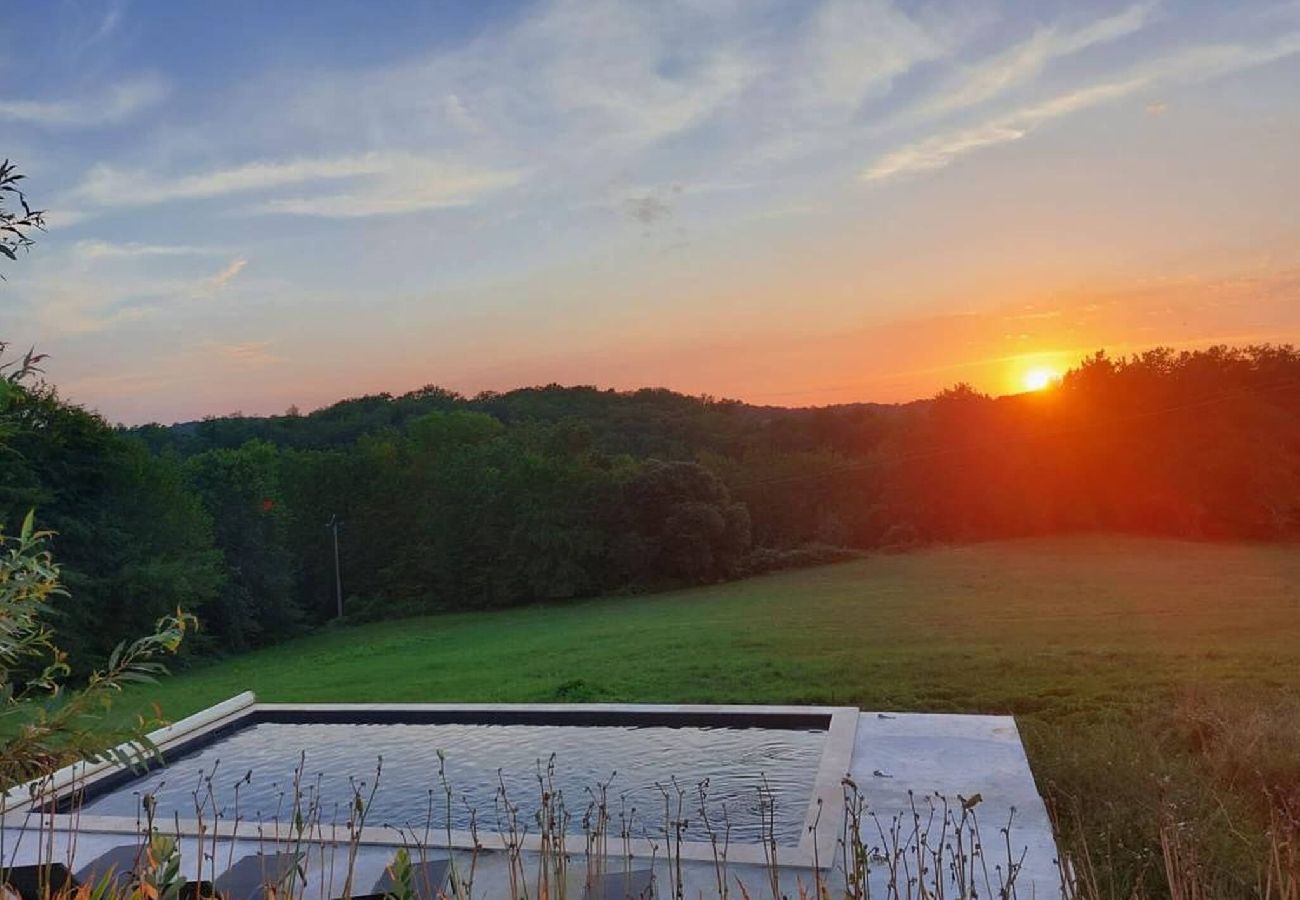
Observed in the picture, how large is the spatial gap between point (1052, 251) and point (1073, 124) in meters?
2.57

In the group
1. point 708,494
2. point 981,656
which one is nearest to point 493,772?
point 981,656

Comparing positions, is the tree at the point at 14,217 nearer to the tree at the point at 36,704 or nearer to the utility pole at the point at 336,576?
the tree at the point at 36,704

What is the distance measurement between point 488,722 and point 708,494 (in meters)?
15.6

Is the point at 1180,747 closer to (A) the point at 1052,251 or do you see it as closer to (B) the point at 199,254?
(A) the point at 1052,251

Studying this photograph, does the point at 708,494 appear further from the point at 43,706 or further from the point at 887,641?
the point at 43,706

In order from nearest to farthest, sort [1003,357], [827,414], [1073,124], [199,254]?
[1073,124], [199,254], [1003,357], [827,414]

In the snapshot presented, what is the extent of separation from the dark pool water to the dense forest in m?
13.8

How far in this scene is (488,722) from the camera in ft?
25.1

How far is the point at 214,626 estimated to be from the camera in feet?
71.2

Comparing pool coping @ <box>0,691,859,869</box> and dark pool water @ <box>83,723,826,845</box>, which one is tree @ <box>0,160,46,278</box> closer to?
pool coping @ <box>0,691,859,869</box>

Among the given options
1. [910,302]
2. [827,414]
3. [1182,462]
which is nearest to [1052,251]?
[910,302]

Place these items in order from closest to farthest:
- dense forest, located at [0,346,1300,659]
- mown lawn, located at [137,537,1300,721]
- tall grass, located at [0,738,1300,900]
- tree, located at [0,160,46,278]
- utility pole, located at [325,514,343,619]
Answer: tree, located at [0,160,46,278]
tall grass, located at [0,738,1300,900]
mown lawn, located at [137,537,1300,721]
dense forest, located at [0,346,1300,659]
utility pole, located at [325,514,343,619]

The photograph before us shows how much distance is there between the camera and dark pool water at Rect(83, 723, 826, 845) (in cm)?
555

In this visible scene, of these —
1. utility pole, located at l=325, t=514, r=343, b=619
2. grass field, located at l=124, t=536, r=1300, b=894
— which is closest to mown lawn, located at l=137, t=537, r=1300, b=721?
grass field, located at l=124, t=536, r=1300, b=894
